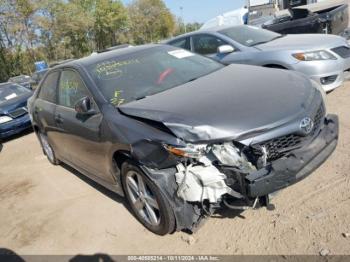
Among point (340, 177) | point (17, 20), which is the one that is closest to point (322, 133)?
point (340, 177)

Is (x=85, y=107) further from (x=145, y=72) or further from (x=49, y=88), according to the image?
(x=49, y=88)

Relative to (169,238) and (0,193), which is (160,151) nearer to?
(169,238)

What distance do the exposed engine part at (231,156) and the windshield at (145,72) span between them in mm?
1212

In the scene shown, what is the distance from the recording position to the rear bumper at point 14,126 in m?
8.51

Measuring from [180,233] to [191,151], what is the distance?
945mm

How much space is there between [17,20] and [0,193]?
23079mm

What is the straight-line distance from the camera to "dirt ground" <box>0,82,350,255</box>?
297 centimetres

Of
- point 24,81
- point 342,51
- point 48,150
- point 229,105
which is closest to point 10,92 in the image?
point 48,150

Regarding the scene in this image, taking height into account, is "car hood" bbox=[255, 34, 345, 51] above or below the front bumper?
above

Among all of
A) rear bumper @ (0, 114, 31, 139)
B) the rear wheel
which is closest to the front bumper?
the rear wheel

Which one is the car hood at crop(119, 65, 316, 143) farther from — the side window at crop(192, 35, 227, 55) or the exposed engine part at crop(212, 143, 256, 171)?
the side window at crop(192, 35, 227, 55)

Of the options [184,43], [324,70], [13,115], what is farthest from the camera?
[13,115]

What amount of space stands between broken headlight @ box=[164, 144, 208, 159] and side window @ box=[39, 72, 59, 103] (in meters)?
2.60

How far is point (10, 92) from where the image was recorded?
999cm
